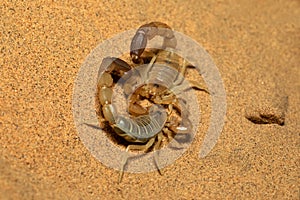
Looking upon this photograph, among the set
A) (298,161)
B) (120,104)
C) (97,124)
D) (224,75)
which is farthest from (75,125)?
(298,161)

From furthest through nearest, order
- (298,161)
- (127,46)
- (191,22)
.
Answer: (191,22) → (127,46) → (298,161)

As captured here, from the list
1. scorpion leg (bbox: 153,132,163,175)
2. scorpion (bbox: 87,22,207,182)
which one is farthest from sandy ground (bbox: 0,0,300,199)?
scorpion (bbox: 87,22,207,182)

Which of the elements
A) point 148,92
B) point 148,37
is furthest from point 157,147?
point 148,37

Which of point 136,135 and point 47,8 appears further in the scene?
point 47,8

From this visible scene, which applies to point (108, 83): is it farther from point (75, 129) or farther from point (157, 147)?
point (157, 147)

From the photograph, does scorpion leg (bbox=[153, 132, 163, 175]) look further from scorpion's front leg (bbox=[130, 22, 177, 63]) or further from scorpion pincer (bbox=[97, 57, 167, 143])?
scorpion's front leg (bbox=[130, 22, 177, 63])

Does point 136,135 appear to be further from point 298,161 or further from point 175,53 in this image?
point 298,161


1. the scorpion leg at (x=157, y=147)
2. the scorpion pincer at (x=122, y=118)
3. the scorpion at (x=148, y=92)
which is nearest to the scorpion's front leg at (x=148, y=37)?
the scorpion at (x=148, y=92)
